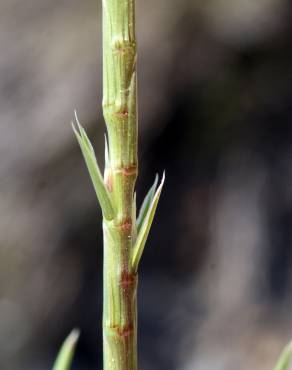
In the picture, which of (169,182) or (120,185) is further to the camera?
(169,182)

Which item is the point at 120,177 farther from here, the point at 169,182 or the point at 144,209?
the point at 169,182

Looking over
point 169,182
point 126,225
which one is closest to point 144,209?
point 126,225

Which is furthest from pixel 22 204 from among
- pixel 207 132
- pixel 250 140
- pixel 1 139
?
pixel 250 140

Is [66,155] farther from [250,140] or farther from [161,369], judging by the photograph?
[161,369]

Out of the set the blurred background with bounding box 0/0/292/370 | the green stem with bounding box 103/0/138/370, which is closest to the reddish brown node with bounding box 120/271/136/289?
the green stem with bounding box 103/0/138/370

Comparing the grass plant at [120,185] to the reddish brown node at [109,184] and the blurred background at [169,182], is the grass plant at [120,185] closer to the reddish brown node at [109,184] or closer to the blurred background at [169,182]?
the reddish brown node at [109,184]

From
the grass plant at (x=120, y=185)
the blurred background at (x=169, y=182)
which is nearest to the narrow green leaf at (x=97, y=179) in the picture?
the grass plant at (x=120, y=185)
